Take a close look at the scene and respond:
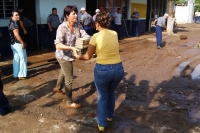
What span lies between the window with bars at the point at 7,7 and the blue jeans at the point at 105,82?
21.7 feet

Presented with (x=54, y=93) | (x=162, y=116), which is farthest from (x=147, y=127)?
(x=54, y=93)

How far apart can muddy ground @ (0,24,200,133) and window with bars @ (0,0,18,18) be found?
6.23 feet

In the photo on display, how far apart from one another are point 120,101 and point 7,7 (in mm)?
6215

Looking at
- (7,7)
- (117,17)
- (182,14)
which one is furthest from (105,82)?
(182,14)

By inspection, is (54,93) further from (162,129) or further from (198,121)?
(198,121)

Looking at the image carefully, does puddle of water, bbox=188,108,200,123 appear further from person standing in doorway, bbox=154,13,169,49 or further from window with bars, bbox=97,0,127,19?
window with bars, bbox=97,0,127,19

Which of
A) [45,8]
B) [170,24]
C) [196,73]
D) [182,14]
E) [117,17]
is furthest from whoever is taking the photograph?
[182,14]

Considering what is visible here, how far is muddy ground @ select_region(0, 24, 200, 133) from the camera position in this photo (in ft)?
13.1

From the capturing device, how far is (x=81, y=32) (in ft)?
14.4

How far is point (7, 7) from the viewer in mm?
9031

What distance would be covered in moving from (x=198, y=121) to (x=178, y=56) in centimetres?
586

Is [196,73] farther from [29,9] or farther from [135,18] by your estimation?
[135,18]

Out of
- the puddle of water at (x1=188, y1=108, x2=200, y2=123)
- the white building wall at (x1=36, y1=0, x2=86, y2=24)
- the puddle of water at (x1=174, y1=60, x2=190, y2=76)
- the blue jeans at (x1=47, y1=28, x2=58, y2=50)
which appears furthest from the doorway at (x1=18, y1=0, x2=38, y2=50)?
the puddle of water at (x1=188, y1=108, x2=200, y2=123)

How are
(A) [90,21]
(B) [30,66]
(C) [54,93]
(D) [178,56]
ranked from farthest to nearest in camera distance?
(A) [90,21] → (D) [178,56] → (B) [30,66] → (C) [54,93]
